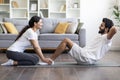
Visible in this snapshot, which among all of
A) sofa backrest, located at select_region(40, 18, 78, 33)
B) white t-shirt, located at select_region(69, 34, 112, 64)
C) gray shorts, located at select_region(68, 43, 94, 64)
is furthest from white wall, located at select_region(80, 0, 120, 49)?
gray shorts, located at select_region(68, 43, 94, 64)

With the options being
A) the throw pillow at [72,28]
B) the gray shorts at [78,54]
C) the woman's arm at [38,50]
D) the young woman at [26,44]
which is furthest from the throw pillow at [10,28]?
the gray shorts at [78,54]

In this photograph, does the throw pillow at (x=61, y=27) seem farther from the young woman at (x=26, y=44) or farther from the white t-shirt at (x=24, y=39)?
the white t-shirt at (x=24, y=39)

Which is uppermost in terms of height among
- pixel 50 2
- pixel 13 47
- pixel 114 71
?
pixel 50 2

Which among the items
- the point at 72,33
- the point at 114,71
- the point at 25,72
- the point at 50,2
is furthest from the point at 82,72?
the point at 50,2

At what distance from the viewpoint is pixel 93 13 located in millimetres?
9203

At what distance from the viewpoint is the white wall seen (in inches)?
361

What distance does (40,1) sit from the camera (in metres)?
9.40

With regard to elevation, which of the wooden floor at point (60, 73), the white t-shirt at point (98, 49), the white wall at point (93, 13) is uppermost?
the white wall at point (93, 13)

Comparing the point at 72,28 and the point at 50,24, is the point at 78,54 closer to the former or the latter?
the point at 72,28

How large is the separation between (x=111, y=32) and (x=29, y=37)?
1.38 meters

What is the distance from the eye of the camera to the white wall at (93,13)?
917cm

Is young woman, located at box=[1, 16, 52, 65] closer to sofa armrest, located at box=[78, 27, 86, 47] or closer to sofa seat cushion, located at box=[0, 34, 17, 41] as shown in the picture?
sofa seat cushion, located at box=[0, 34, 17, 41]

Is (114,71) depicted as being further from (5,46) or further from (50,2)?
(50,2)

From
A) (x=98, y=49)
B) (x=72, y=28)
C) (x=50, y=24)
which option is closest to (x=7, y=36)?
(x=50, y=24)
